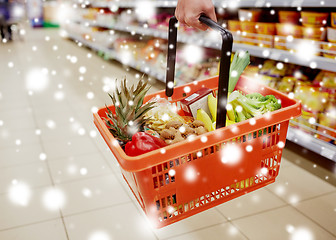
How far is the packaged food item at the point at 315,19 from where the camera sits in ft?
6.64

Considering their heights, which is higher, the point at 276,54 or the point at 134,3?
the point at 134,3

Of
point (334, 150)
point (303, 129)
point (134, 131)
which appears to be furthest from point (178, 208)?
point (303, 129)

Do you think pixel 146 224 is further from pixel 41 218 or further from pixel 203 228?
pixel 41 218

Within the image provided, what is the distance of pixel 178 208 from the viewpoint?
0.92 m

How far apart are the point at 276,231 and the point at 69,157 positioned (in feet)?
5.00

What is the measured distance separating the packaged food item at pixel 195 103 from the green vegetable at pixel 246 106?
9 cm

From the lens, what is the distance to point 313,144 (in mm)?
2123

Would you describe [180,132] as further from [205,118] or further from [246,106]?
[246,106]

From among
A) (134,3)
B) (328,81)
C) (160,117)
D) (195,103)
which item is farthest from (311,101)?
(134,3)

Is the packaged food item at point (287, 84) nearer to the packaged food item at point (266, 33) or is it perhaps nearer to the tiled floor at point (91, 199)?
the packaged food item at point (266, 33)

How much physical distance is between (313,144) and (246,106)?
1.30 m

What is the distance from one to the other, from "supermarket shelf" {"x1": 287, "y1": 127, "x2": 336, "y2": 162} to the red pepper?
1.48m

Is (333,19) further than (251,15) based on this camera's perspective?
No

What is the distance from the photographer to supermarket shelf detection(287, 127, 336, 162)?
200 cm
